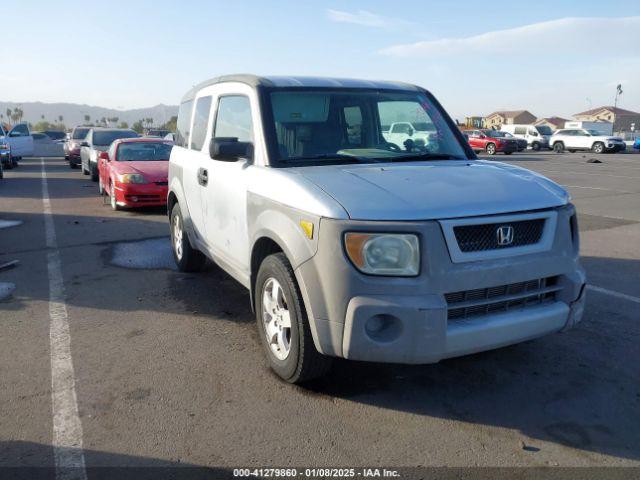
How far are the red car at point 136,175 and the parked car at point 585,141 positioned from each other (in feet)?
110

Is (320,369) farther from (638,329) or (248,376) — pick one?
(638,329)

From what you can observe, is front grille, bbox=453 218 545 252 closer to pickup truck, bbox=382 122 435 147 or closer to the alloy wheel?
the alloy wheel

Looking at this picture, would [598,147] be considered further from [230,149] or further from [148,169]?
[230,149]

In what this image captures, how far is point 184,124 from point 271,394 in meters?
3.72

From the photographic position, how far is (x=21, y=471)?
9.30 ft

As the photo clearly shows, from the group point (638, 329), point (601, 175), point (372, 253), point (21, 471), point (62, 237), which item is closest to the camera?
point (21, 471)

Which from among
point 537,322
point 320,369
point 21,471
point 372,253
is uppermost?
point 372,253

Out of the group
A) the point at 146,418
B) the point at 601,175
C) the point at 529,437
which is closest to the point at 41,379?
the point at 146,418

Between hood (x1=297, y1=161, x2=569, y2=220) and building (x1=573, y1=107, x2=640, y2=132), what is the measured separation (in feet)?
306

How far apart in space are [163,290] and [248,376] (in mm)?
2345

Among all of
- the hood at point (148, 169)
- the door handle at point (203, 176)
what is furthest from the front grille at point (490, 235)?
the hood at point (148, 169)

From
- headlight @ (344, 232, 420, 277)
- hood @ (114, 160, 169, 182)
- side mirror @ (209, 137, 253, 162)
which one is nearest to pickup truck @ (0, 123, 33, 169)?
hood @ (114, 160, 169, 182)

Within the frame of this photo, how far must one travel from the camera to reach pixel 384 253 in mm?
3072

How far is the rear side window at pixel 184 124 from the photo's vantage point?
610cm
